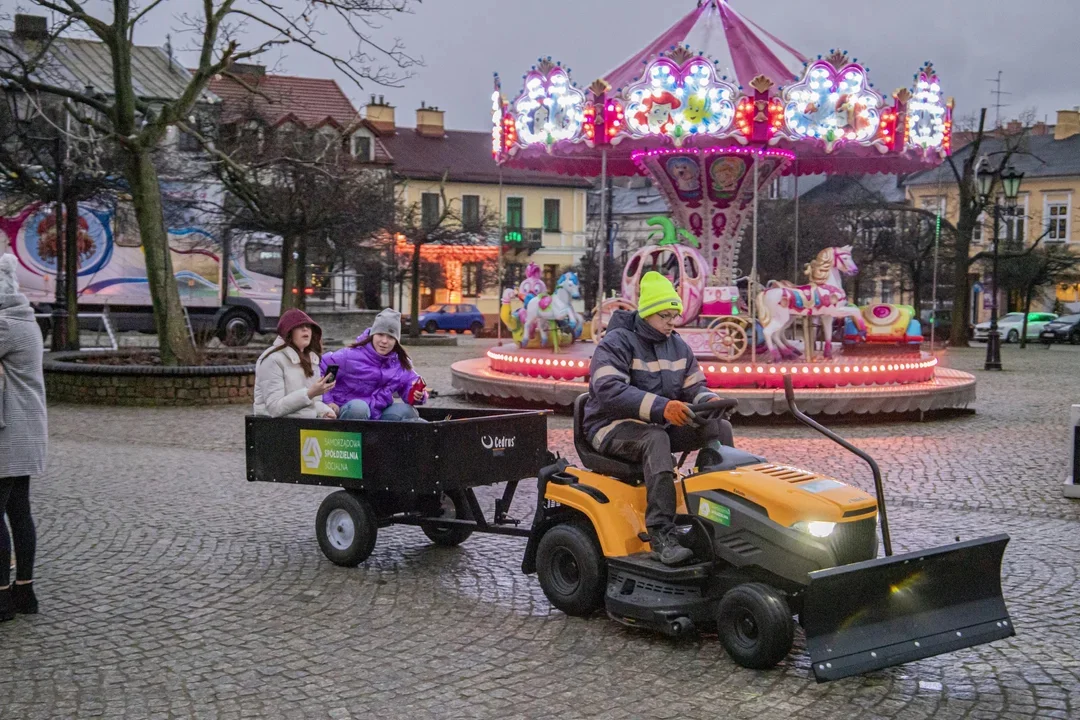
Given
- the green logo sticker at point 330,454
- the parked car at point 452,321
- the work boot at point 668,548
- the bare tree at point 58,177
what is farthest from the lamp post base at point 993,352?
the parked car at point 452,321

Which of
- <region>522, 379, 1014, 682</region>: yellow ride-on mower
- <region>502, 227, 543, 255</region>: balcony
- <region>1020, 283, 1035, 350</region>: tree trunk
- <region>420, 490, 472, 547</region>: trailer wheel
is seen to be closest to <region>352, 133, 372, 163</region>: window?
<region>502, 227, 543, 255</region>: balcony

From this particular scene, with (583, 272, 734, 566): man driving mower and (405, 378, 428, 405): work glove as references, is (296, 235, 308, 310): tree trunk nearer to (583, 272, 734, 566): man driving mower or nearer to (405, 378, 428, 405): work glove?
(405, 378, 428, 405): work glove

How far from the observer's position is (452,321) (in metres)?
47.5

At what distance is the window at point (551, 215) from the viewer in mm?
59656

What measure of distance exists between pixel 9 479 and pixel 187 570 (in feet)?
4.97

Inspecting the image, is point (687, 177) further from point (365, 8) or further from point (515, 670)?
point (515, 670)

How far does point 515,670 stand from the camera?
5402mm

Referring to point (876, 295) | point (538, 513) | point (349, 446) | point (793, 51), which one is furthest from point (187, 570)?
point (876, 295)

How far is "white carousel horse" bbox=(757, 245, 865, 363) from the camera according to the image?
57.7 feet

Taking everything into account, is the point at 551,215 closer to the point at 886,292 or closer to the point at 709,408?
the point at 886,292

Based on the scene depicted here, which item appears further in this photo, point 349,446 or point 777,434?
point 777,434

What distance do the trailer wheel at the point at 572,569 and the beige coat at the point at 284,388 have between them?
76.8 inches

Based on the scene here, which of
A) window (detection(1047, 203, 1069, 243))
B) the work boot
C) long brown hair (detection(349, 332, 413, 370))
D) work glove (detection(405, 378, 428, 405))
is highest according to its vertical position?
window (detection(1047, 203, 1069, 243))

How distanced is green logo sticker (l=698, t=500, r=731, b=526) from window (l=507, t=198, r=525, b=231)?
2103 inches
